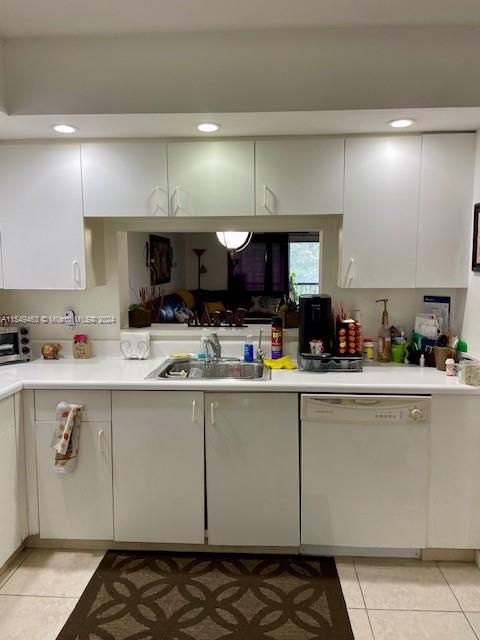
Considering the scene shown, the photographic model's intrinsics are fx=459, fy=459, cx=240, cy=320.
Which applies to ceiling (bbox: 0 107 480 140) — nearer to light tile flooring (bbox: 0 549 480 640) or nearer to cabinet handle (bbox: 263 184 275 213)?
cabinet handle (bbox: 263 184 275 213)

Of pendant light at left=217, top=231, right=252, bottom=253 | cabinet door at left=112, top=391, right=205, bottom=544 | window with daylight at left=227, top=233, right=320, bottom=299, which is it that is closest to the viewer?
cabinet door at left=112, top=391, right=205, bottom=544

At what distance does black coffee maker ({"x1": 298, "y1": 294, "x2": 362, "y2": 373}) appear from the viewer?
8.05ft

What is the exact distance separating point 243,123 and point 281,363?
1.27 m

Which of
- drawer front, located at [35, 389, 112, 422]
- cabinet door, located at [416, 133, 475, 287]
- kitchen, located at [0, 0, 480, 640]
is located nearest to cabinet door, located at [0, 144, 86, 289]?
kitchen, located at [0, 0, 480, 640]

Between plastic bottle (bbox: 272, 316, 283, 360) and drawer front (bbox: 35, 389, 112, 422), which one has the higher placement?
plastic bottle (bbox: 272, 316, 283, 360)

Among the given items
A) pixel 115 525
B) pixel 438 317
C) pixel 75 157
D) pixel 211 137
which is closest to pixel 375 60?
pixel 211 137

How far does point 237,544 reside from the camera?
2295 millimetres

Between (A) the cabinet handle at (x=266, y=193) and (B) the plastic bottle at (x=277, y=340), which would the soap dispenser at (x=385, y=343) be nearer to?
(B) the plastic bottle at (x=277, y=340)

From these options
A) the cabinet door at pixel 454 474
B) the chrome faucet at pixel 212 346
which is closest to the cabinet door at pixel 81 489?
the chrome faucet at pixel 212 346

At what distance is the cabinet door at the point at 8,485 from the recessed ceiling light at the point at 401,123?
229 cm

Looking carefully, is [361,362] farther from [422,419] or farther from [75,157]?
[75,157]

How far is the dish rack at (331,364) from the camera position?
96.5 inches

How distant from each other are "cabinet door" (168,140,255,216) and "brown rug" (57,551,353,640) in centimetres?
179

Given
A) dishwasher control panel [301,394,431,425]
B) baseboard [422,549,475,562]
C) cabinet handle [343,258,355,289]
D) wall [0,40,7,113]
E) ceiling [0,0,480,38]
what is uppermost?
ceiling [0,0,480,38]
